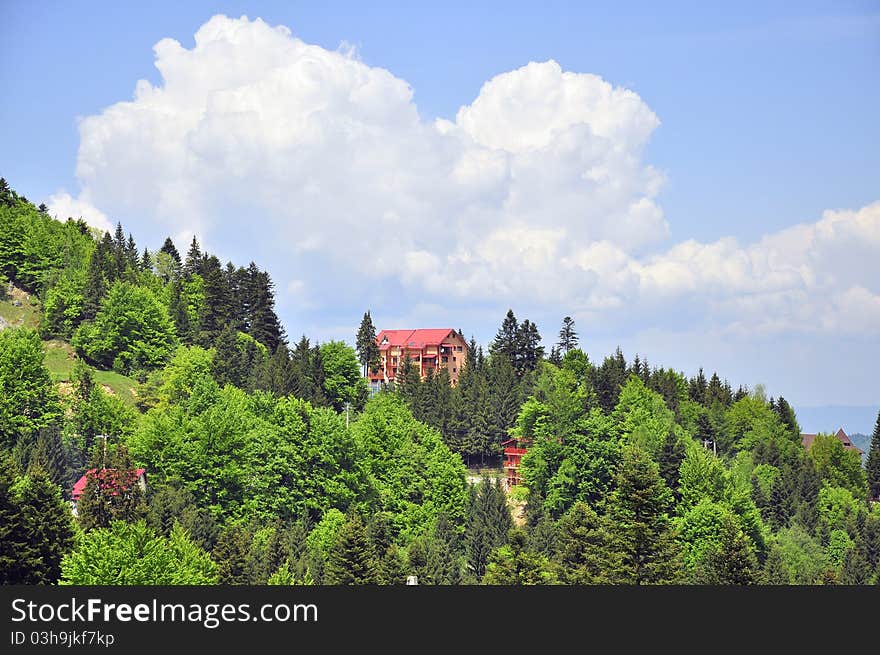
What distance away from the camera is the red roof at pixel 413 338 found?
187 m

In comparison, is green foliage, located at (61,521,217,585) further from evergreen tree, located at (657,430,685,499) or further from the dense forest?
evergreen tree, located at (657,430,685,499)

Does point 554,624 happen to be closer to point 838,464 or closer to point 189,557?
point 189,557

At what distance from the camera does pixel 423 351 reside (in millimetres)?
186500

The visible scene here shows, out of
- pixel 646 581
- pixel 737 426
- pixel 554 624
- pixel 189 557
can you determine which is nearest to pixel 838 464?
pixel 737 426

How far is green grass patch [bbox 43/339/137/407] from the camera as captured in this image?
13112 centimetres

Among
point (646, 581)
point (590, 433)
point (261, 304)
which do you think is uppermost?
point (261, 304)

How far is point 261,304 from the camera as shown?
163 metres

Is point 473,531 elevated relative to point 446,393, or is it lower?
lower

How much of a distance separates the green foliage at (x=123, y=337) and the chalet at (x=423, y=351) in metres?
45.9

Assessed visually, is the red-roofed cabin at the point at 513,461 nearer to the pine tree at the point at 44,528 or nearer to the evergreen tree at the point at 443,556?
the evergreen tree at the point at 443,556

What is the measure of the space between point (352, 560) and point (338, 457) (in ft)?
120

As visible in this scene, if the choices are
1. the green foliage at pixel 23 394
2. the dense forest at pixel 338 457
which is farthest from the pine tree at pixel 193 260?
the green foliage at pixel 23 394

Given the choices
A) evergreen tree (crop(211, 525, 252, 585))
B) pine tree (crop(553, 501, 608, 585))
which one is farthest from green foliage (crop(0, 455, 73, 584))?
pine tree (crop(553, 501, 608, 585))

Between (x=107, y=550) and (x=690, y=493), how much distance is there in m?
64.4
